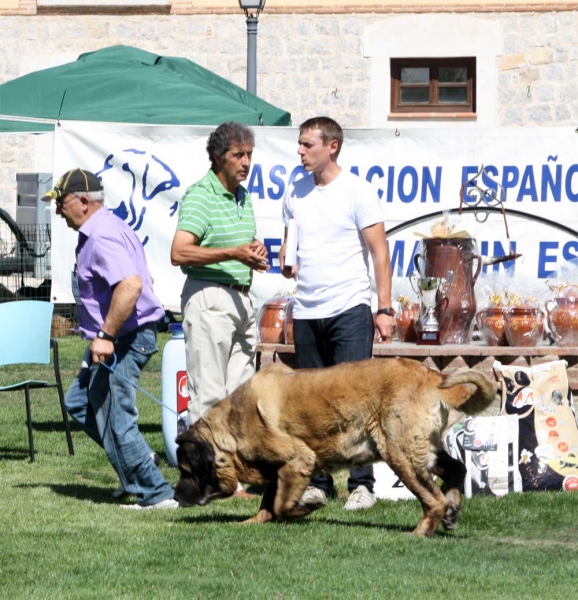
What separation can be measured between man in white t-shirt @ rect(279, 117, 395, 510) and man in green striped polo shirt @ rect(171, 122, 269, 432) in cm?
30

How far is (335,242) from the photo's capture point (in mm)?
6660

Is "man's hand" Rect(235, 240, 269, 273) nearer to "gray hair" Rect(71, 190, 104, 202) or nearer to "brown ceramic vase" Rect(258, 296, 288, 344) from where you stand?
"gray hair" Rect(71, 190, 104, 202)

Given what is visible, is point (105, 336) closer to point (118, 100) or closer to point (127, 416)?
point (127, 416)

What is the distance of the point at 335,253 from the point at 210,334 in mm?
837

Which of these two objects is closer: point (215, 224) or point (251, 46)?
point (215, 224)

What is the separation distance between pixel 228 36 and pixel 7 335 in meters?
12.9

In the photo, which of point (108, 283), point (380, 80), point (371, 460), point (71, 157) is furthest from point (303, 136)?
point (380, 80)

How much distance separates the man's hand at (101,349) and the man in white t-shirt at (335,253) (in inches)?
39.0

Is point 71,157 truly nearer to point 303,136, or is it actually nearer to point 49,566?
point 303,136

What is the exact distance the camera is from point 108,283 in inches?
260

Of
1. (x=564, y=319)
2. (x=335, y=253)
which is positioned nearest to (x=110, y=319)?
(x=335, y=253)

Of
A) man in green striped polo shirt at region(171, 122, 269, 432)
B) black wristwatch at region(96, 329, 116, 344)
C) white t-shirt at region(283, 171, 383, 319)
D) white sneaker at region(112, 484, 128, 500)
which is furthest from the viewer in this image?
white sneaker at region(112, 484, 128, 500)

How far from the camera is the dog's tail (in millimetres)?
5871

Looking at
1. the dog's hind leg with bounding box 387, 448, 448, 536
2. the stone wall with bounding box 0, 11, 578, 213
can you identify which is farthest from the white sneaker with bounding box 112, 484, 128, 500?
the stone wall with bounding box 0, 11, 578, 213
